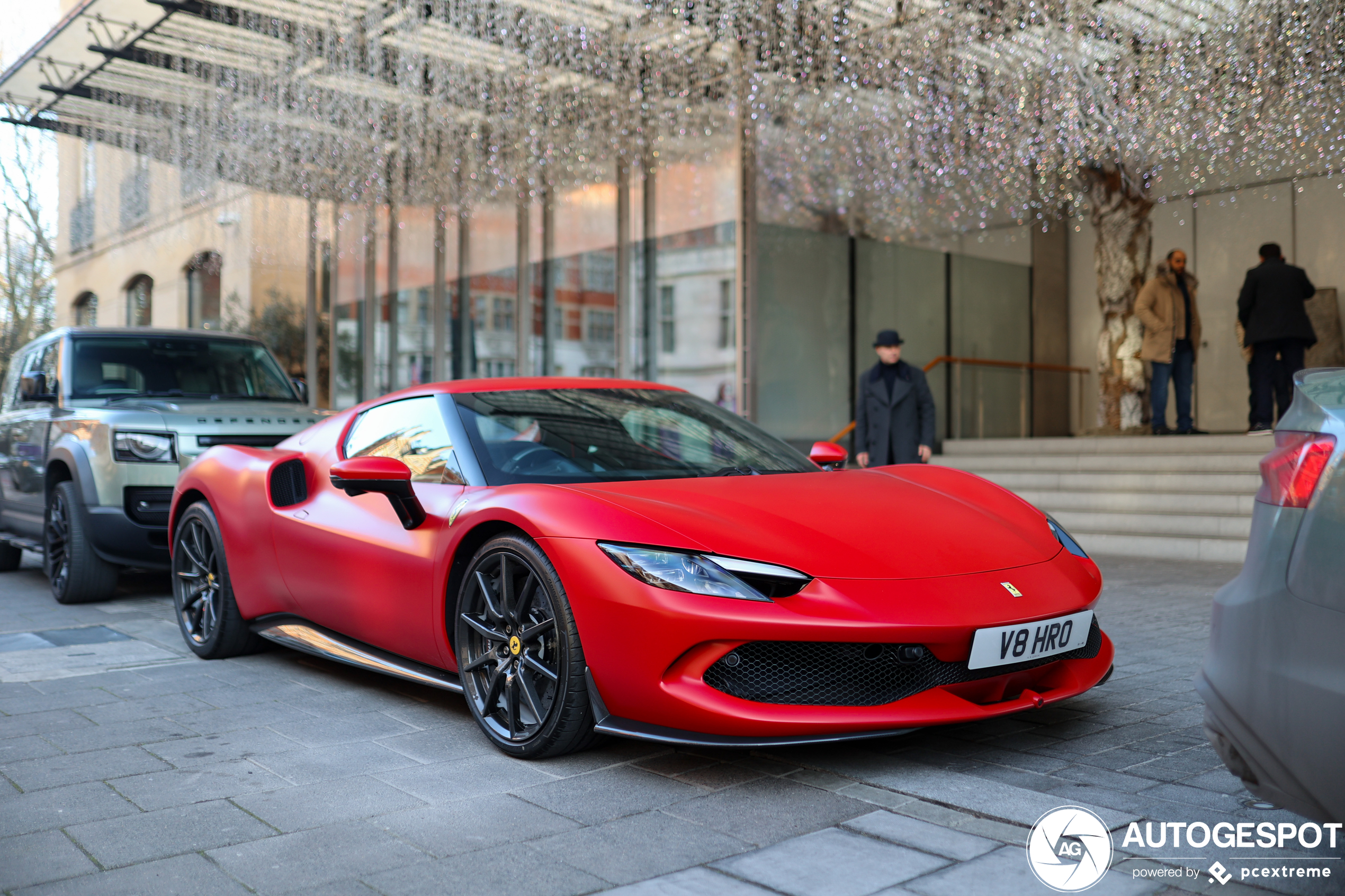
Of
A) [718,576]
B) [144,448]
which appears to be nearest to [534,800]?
[718,576]

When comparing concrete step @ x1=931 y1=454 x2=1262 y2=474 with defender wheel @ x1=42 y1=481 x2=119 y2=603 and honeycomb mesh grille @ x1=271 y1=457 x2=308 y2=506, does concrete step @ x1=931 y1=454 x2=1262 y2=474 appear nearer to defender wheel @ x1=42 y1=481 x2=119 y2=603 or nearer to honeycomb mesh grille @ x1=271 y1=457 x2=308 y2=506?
honeycomb mesh grille @ x1=271 y1=457 x2=308 y2=506

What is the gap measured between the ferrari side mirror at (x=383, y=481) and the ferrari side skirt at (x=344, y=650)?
50 centimetres

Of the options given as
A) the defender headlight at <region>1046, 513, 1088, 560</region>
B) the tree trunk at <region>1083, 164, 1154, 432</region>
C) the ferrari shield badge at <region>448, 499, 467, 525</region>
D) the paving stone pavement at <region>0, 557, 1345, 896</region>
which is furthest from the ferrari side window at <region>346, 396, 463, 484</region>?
the tree trunk at <region>1083, 164, 1154, 432</region>

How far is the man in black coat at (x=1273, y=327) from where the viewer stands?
11.2 metres

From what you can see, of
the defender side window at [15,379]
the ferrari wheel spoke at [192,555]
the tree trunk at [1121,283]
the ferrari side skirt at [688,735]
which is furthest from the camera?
the tree trunk at [1121,283]

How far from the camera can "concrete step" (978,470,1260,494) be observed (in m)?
9.87

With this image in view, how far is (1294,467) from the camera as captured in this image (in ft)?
6.95

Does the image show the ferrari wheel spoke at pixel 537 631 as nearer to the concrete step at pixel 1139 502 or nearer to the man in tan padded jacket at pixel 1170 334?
the concrete step at pixel 1139 502

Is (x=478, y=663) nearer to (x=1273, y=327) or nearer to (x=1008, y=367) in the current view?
(x=1273, y=327)

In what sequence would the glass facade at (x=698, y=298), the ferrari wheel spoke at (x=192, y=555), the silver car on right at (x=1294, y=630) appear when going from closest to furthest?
1. the silver car on right at (x=1294, y=630)
2. the ferrari wheel spoke at (x=192, y=555)
3. the glass facade at (x=698, y=298)

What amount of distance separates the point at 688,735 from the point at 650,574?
1.44 feet

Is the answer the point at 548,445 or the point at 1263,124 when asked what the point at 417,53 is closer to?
the point at 1263,124

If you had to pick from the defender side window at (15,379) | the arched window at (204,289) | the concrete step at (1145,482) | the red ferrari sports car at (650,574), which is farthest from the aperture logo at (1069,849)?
the arched window at (204,289)

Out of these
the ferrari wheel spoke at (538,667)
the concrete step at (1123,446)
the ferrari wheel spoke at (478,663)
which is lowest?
the ferrari wheel spoke at (478,663)
